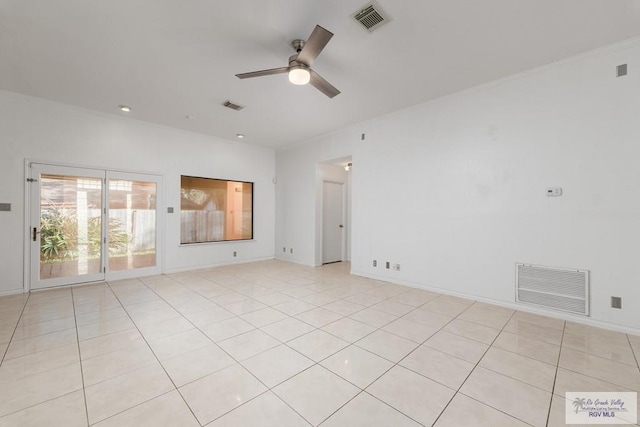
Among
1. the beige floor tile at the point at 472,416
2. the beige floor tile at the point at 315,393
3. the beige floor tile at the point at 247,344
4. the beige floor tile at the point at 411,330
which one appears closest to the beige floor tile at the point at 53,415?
the beige floor tile at the point at 247,344

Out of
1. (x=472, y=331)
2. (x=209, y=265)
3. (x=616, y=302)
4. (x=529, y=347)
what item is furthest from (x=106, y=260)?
(x=616, y=302)

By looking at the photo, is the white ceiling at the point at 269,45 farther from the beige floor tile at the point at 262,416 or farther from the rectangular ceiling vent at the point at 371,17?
the beige floor tile at the point at 262,416

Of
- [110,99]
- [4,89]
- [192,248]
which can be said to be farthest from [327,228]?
Answer: [4,89]

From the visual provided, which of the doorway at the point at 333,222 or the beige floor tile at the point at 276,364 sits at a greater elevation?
the doorway at the point at 333,222

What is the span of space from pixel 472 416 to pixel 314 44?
315cm

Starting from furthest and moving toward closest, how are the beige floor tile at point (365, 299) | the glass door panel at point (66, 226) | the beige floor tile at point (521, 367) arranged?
the glass door panel at point (66, 226)
the beige floor tile at point (365, 299)
the beige floor tile at point (521, 367)

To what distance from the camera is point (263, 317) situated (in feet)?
10.5

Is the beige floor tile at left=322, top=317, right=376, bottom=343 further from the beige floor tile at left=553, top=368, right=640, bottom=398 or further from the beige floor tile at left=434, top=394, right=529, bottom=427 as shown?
the beige floor tile at left=553, top=368, right=640, bottom=398

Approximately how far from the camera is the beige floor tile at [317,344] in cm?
237

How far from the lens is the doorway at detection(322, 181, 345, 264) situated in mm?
6711

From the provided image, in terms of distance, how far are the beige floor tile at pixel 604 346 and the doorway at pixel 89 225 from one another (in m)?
6.65

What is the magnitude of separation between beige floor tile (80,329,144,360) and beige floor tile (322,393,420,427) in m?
2.17

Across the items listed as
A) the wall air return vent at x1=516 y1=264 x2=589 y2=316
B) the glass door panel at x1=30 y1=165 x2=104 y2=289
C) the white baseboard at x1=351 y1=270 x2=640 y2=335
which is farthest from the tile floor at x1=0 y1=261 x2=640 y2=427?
the glass door panel at x1=30 y1=165 x2=104 y2=289

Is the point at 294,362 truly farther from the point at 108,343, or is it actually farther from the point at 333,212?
the point at 333,212
